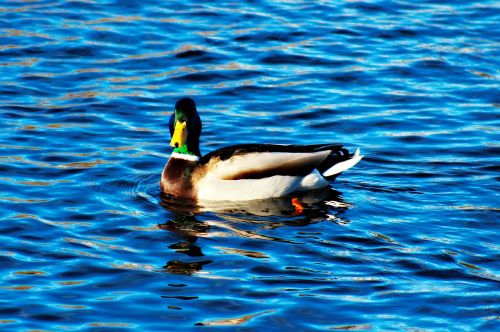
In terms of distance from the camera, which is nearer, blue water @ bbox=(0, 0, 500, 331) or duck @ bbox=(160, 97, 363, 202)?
blue water @ bbox=(0, 0, 500, 331)

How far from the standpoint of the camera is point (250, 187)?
40.2 ft

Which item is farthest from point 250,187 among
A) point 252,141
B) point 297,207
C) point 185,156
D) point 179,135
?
point 252,141

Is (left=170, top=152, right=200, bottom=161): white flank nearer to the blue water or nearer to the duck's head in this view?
the duck's head

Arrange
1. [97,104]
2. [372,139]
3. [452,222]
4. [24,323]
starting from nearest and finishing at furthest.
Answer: [24,323] → [452,222] → [372,139] → [97,104]

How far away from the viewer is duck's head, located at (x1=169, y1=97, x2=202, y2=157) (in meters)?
12.5

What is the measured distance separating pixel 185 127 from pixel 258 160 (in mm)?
906

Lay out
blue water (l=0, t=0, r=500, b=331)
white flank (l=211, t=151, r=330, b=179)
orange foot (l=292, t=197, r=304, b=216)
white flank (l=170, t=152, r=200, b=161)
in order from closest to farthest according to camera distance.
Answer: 1. blue water (l=0, t=0, r=500, b=331)
2. orange foot (l=292, t=197, r=304, b=216)
3. white flank (l=211, t=151, r=330, b=179)
4. white flank (l=170, t=152, r=200, b=161)

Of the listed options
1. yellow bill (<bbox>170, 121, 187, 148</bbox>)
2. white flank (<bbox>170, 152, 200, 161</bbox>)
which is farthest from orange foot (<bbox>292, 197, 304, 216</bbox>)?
yellow bill (<bbox>170, 121, 187, 148</bbox>)

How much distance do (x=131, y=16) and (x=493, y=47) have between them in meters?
5.49

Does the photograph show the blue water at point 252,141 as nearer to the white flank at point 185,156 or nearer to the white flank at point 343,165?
the white flank at point 343,165

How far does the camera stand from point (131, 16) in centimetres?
1867

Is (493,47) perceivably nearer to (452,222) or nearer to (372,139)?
(372,139)

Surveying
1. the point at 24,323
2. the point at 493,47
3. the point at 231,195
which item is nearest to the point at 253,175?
the point at 231,195

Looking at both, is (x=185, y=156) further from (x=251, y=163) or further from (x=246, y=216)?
(x=246, y=216)
